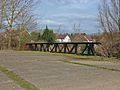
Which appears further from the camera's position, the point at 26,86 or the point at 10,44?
the point at 10,44

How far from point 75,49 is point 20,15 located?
16.5m

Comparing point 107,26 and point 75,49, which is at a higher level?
point 107,26

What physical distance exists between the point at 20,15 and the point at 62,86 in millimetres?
37986

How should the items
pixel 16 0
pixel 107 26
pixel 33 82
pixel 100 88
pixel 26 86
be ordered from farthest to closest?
pixel 16 0, pixel 107 26, pixel 33 82, pixel 26 86, pixel 100 88

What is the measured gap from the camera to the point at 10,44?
45594mm

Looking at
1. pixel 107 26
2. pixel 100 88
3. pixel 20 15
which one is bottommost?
pixel 100 88

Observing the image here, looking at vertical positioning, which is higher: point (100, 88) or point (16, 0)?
point (16, 0)

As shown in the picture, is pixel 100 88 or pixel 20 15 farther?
pixel 20 15

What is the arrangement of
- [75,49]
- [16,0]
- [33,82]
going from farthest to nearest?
[16,0] → [75,49] → [33,82]

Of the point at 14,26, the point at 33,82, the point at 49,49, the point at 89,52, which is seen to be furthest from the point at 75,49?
the point at 33,82

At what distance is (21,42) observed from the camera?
46281mm

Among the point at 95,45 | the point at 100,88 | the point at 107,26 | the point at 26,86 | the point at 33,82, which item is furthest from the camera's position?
the point at 95,45

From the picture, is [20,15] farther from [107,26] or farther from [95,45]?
[107,26]

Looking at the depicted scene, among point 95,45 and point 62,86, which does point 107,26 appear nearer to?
point 95,45
